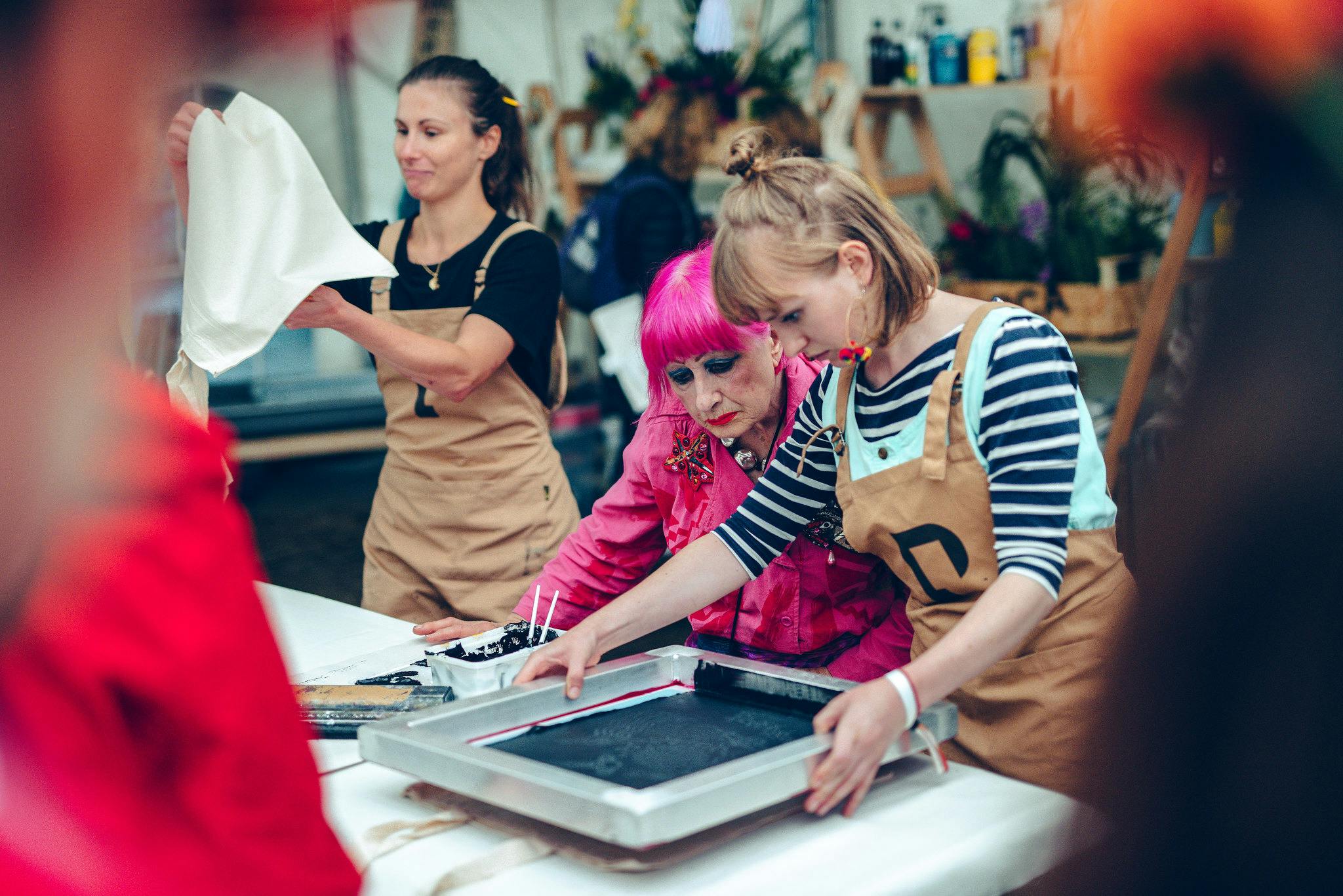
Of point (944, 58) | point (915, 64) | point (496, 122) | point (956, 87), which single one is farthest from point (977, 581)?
point (915, 64)

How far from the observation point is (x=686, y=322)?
5.61 feet

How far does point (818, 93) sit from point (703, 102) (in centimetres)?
71

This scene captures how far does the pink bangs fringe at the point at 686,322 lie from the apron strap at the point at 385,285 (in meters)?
0.76

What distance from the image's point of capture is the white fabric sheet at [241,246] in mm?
1688

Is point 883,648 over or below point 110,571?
below

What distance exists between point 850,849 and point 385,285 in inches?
62.3

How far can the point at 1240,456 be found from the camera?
0.62m

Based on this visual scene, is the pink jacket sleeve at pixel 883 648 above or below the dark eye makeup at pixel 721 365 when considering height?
below

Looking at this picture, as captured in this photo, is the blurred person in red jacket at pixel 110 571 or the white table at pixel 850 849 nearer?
the blurred person in red jacket at pixel 110 571

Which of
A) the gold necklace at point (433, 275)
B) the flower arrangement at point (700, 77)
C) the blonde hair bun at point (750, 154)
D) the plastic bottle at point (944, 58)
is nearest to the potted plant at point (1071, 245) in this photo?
the plastic bottle at point (944, 58)

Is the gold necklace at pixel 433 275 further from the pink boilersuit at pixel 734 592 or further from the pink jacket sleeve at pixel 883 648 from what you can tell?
the pink jacket sleeve at pixel 883 648

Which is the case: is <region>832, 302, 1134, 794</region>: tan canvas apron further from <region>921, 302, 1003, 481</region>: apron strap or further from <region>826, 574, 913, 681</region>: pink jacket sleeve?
<region>826, 574, 913, 681</region>: pink jacket sleeve

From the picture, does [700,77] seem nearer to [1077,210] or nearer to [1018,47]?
[1018,47]

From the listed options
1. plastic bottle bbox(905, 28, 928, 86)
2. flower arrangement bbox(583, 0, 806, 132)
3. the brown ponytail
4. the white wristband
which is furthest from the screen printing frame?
plastic bottle bbox(905, 28, 928, 86)
